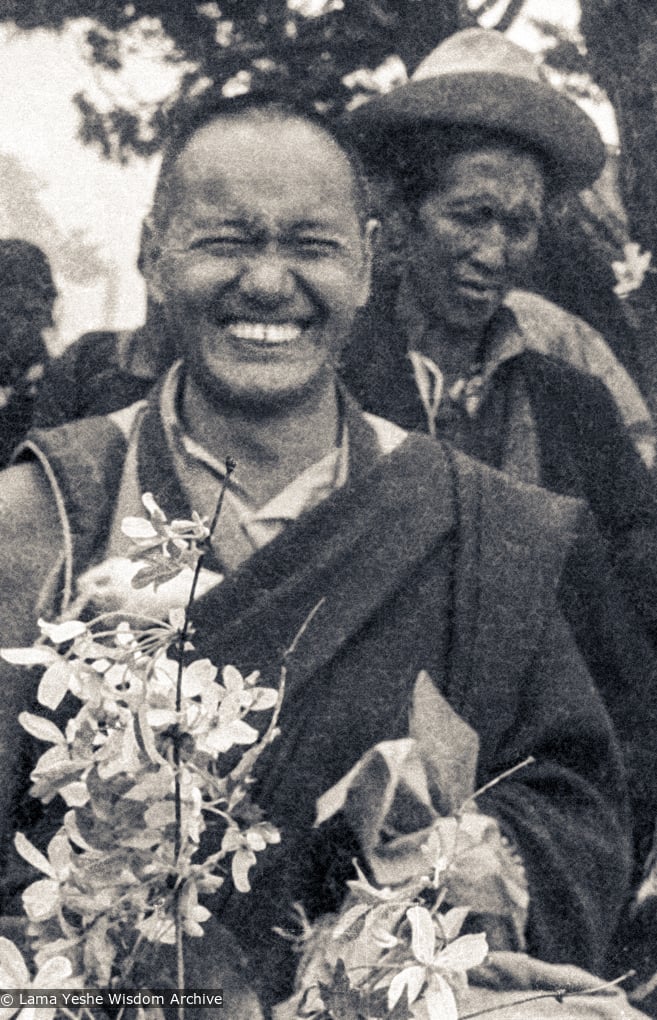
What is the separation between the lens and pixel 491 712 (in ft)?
7.51

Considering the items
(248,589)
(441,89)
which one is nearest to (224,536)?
(248,589)

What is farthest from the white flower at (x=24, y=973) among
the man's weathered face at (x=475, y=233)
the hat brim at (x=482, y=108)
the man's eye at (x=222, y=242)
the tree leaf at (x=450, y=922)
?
the hat brim at (x=482, y=108)

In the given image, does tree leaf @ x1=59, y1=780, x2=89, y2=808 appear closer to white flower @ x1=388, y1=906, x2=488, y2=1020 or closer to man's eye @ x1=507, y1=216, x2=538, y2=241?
white flower @ x1=388, y1=906, x2=488, y2=1020

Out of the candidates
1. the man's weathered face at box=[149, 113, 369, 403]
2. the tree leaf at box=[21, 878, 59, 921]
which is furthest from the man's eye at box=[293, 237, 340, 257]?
the tree leaf at box=[21, 878, 59, 921]

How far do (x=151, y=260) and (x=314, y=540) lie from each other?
50cm

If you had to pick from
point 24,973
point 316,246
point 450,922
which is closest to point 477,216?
point 316,246

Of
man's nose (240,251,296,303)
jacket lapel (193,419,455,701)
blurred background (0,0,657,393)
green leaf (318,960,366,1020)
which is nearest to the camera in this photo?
green leaf (318,960,366,1020)

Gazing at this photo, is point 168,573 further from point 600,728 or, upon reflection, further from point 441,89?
point 441,89

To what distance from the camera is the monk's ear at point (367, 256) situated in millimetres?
2381

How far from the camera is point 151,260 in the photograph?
2.38 metres

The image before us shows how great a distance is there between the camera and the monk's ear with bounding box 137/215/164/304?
7.77 ft

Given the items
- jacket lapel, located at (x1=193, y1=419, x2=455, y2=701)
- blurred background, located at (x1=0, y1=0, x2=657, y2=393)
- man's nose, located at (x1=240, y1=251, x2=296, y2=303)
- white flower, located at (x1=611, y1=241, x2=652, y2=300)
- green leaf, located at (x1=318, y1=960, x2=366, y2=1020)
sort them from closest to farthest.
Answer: green leaf, located at (x1=318, y1=960, x2=366, y2=1020) < jacket lapel, located at (x1=193, y1=419, x2=455, y2=701) < man's nose, located at (x1=240, y1=251, x2=296, y2=303) < blurred background, located at (x1=0, y1=0, x2=657, y2=393) < white flower, located at (x1=611, y1=241, x2=652, y2=300)

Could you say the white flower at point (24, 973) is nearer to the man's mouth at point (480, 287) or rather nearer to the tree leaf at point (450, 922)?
the tree leaf at point (450, 922)

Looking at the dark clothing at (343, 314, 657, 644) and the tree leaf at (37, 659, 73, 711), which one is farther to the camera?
the dark clothing at (343, 314, 657, 644)
